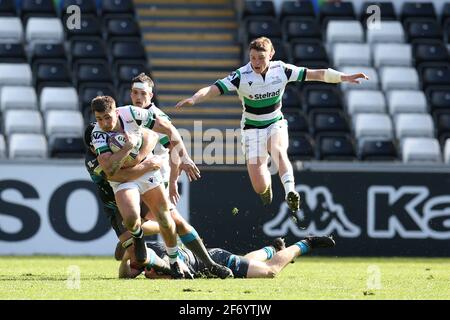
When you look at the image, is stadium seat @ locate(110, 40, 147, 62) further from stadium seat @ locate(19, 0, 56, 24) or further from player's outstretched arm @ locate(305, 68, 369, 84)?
player's outstretched arm @ locate(305, 68, 369, 84)

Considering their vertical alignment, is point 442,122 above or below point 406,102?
below

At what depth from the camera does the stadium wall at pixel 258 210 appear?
60.8 feet

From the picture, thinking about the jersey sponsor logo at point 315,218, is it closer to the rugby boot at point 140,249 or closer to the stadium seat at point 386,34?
the stadium seat at point 386,34

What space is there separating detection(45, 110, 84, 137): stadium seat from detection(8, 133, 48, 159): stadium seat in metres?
0.45

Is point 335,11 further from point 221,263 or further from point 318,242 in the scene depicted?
point 221,263

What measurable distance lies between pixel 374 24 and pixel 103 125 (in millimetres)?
12366

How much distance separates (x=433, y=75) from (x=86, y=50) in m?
6.46

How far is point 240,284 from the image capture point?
1220cm

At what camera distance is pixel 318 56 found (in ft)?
Answer: 74.8

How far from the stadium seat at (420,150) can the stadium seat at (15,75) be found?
664cm

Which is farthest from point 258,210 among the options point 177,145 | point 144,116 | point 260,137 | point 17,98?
point 144,116

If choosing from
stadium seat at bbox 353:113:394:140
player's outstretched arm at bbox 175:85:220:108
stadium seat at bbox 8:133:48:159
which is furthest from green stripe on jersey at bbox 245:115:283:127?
stadium seat at bbox 353:113:394:140

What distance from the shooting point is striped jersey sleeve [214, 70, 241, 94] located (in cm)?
1457

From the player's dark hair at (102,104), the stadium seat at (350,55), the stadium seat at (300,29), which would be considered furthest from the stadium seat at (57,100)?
the player's dark hair at (102,104)
